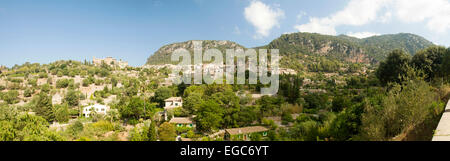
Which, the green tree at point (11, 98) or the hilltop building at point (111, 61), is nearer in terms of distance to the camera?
the green tree at point (11, 98)

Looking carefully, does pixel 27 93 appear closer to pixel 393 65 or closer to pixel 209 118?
pixel 209 118

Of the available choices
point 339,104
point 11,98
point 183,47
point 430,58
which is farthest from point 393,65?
point 183,47

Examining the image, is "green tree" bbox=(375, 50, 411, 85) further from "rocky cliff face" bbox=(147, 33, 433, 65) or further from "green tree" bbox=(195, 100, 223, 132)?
"rocky cliff face" bbox=(147, 33, 433, 65)

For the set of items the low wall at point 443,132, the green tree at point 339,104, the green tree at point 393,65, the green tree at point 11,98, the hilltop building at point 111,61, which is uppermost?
the hilltop building at point 111,61

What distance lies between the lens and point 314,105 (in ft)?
83.6

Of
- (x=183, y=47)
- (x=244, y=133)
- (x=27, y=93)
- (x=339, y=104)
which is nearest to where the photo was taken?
(x=244, y=133)

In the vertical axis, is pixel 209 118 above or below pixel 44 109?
above

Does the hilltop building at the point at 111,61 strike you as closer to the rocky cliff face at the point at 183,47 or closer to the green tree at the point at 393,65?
the rocky cliff face at the point at 183,47

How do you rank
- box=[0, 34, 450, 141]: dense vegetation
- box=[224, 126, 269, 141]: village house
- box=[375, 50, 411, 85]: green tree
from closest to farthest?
box=[0, 34, 450, 141]: dense vegetation → box=[224, 126, 269, 141]: village house → box=[375, 50, 411, 85]: green tree

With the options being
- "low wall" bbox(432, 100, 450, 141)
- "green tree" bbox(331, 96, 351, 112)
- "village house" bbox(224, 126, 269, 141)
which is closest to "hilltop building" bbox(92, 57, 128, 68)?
"village house" bbox(224, 126, 269, 141)

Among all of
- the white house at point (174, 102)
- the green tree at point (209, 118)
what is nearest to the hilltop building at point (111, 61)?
the white house at point (174, 102)

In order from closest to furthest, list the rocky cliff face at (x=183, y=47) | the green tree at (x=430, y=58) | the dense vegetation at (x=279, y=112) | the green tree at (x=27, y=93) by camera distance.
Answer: the dense vegetation at (x=279, y=112) → the green tree at (x=430, y=58) → the green tree at (x=27, y=93) → the rocky cliff face at (x=183, y=47)

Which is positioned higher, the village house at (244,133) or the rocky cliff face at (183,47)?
the rocky cliff face at (183,47)
